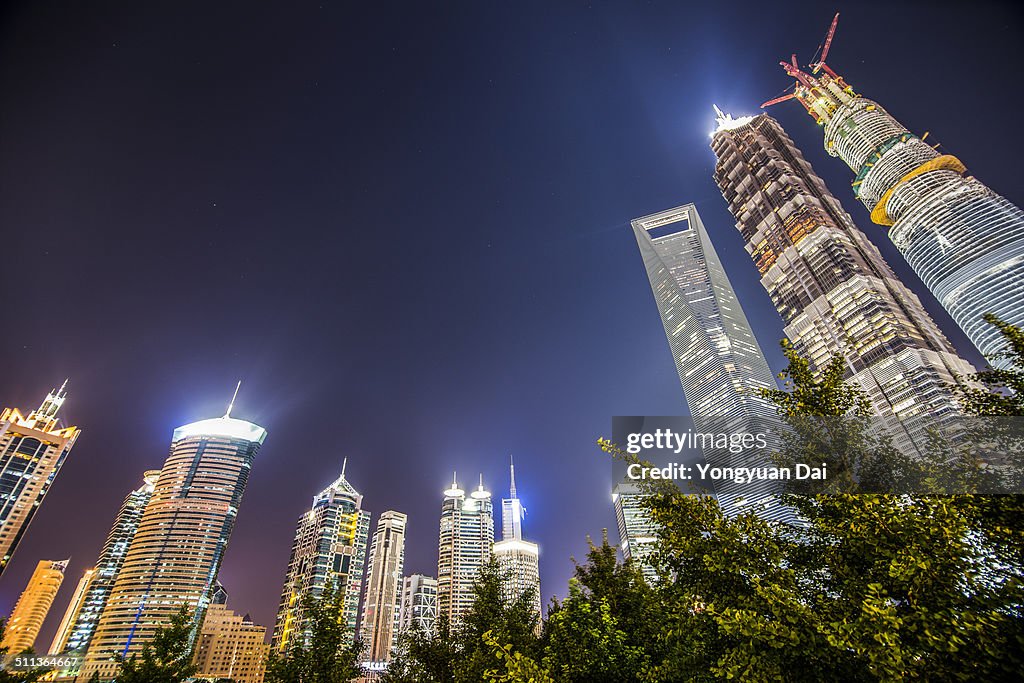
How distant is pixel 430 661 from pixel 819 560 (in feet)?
56.8

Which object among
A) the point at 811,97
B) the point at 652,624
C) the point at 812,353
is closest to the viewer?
the point at 652,624

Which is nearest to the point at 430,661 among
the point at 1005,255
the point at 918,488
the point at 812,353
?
the point at 918,488

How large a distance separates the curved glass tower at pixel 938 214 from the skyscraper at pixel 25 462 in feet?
866

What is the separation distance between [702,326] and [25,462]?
233 meters

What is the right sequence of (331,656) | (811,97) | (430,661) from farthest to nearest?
1. (811,97)
2. (430,661)
3. (331,656)

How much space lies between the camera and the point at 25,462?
152 metres

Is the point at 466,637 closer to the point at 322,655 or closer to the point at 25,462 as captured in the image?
the point at 322,655

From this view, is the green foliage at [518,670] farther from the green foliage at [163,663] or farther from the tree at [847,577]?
the green foliage at [163,663]

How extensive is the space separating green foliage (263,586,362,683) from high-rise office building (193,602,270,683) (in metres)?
181

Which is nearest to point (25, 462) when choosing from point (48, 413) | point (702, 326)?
point (48, 413)

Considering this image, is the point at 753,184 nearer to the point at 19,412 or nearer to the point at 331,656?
the point at 331,656

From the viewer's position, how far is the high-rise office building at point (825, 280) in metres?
94.4

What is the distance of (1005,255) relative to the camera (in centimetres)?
8938

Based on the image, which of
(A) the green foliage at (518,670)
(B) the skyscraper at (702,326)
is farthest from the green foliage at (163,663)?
(B) the skyscraper at (702,326)
